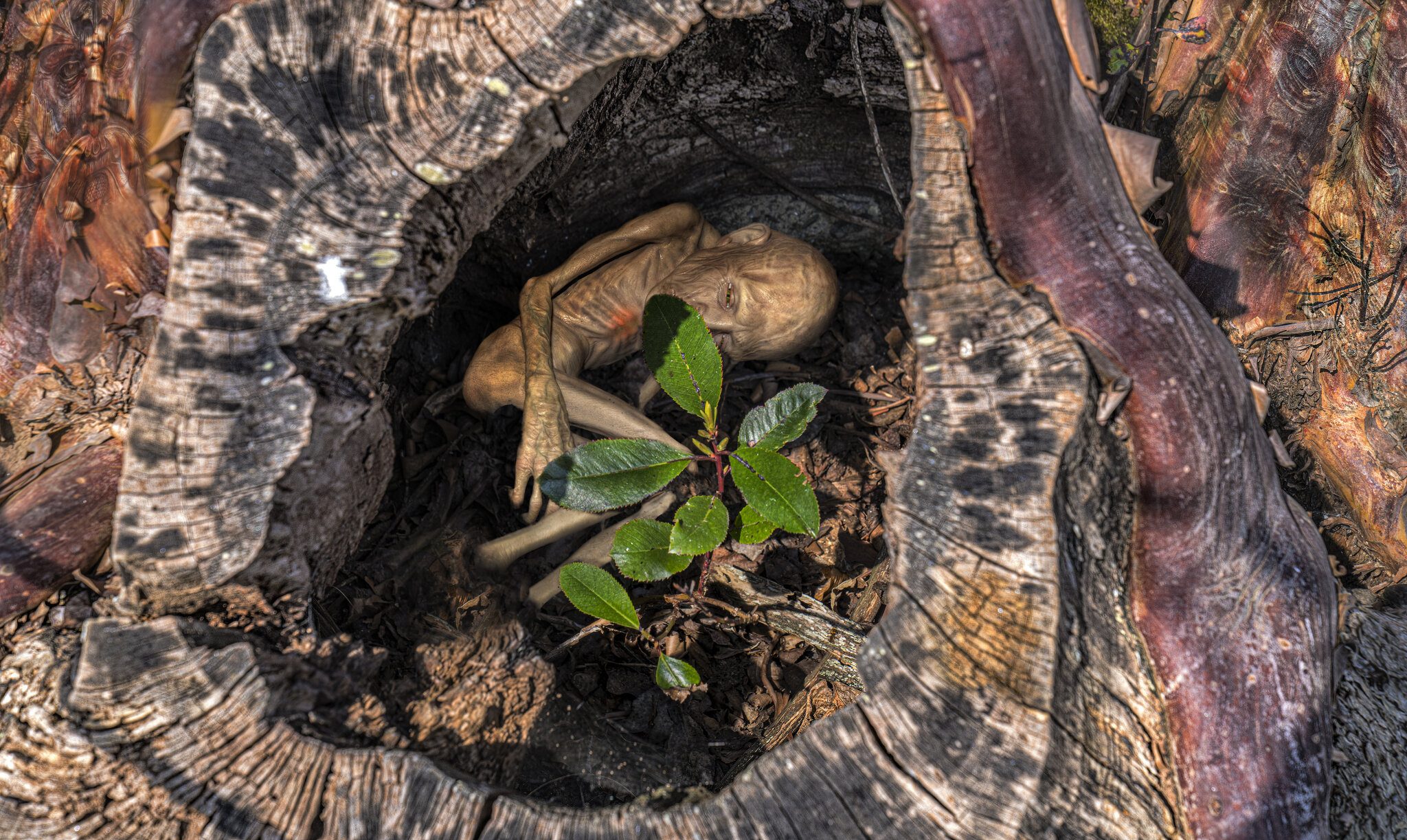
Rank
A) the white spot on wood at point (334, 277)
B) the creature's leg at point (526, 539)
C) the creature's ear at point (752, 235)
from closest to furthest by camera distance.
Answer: the white spot on wood at point (334, 277)
the creature's leg at point (526, 539)
the creature's ear at point (752, 235)

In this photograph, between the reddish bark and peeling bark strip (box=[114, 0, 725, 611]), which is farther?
the reddish bark

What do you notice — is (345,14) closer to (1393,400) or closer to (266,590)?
(266,590)

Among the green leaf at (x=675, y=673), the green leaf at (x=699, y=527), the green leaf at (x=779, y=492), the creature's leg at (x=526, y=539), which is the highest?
the green leaf at (x=779, y=492)

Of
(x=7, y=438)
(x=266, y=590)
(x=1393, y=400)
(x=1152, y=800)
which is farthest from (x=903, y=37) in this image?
(x=7, y=438)

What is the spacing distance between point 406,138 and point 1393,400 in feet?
8.12

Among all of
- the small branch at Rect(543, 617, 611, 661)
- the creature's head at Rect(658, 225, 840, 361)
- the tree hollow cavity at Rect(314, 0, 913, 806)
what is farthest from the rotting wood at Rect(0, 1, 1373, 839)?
the creature's head at Rect(658, 225, 840, 361)

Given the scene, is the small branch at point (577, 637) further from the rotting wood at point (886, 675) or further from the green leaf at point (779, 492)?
the rotting wood at point (886, 675)

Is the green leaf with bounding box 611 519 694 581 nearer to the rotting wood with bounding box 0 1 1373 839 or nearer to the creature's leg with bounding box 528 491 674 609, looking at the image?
the creature's leg with bounding box 528 491 674 609

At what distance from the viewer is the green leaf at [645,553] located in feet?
5.98

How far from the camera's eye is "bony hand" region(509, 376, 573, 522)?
2314 mm

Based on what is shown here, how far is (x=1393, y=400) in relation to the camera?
206 centimetres

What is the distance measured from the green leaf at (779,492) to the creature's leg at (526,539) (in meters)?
0.70

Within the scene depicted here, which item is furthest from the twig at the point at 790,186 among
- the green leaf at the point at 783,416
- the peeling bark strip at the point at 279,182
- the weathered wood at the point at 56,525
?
the weathered wood at the point at 56,525

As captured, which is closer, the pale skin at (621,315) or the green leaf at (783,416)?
the green leaf at (783,416)
